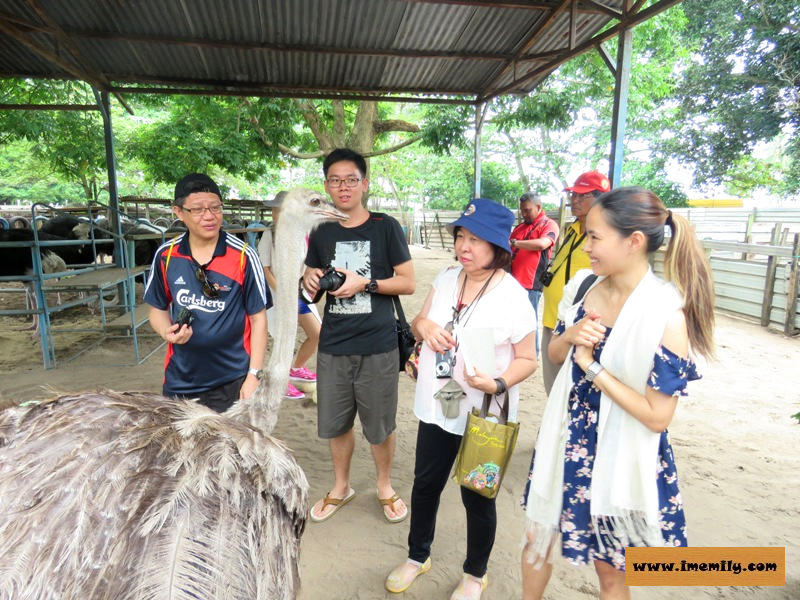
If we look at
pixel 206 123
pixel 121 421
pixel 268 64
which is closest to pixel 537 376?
pixel 121 421

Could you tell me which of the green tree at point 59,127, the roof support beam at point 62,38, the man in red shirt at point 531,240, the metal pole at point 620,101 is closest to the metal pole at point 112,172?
the roof support beam at point 62,38

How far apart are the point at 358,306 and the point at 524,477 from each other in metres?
1.74

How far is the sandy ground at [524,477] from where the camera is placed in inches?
95.3

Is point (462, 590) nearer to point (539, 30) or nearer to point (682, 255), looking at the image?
point (682, 255)

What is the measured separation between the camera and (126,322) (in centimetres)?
557

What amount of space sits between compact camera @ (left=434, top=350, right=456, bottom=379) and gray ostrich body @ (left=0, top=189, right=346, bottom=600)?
63cm

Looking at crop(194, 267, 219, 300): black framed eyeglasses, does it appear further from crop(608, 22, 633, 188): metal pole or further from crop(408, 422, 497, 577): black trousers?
crop(608, 22, 633, 188): metal pole

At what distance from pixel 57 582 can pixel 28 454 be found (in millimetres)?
454

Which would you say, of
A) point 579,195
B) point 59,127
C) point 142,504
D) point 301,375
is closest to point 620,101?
point 579,195

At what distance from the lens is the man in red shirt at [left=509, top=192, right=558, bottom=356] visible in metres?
4.85

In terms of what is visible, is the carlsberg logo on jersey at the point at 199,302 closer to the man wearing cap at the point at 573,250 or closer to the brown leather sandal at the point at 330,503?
the brown leather sandal at the point at 330,503

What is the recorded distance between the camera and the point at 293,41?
19.4ft

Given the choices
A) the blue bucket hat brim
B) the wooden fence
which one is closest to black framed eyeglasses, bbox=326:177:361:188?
the blue bucket hat brim

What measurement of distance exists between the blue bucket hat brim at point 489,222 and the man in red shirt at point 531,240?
2.93 metres
